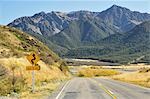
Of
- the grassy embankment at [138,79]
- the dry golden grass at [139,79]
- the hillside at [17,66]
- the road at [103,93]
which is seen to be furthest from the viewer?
the grassy embankment at [138,79]

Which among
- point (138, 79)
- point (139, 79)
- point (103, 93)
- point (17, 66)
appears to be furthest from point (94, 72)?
point (103, 93)

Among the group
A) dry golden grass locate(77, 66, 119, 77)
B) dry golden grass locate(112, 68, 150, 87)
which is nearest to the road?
dry golden grass locate(112, 68, 150, 87)

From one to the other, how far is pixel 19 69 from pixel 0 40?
14021 mm

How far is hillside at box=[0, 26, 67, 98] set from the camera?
32.4 meters

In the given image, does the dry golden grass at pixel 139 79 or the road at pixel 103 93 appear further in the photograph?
the dry golden grass at pixel 139 79

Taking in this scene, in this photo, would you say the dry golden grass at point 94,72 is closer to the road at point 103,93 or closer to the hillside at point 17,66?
the hillside at point 17,66

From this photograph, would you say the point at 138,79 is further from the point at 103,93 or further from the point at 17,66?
the point at 103,93

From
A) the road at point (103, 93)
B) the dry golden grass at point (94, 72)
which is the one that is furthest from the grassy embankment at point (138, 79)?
the dry golden grass at point (94, 72)

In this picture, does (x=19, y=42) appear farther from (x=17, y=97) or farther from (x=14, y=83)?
(x=17, y=97)

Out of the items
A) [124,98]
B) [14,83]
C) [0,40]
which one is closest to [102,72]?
[0,40]

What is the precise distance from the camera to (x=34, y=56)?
28359 millimetres

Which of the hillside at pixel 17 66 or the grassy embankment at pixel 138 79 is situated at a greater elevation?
the hillside at pixel 17 66

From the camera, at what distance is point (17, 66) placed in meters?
46.9

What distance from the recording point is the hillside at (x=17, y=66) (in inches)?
1274
